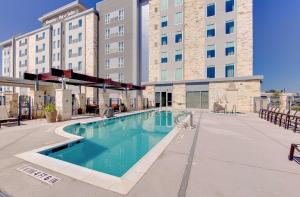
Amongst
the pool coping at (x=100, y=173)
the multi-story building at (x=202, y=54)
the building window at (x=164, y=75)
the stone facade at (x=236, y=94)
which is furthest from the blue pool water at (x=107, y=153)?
the building window at (x=164, y=75)

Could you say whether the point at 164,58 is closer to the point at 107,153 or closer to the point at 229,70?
the point at 229,70

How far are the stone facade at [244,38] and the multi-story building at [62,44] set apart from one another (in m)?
26.4

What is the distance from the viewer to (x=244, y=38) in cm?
2125

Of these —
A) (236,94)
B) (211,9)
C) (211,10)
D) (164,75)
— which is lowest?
(236,94)

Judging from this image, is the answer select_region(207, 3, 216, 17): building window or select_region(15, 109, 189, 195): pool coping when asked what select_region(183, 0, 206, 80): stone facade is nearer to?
select_region(207, 3, 216, 17): building window

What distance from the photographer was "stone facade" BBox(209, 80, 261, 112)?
19.9 m

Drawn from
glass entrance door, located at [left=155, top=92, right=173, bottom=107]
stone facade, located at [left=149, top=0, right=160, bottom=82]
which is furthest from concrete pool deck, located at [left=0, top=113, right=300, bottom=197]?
stone facade, located at [left=149, top=0, right=160, bottom=82]

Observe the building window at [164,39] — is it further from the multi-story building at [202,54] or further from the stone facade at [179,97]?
the stone facade at [179,97]

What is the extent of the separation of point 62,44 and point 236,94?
3776 centimetres

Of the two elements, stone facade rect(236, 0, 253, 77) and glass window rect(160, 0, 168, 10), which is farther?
glass window rect(160, 0, 168, 10)

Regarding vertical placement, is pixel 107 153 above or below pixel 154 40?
below

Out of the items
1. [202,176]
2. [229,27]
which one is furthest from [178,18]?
[202,176]

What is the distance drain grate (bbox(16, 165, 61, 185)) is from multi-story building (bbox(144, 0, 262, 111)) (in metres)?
21.4

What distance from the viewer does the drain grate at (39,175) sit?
3.23 meters
